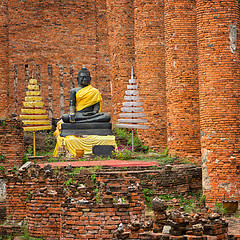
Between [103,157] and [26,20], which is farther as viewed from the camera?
[26,20]

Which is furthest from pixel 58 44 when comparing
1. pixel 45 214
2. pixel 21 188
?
pixel 45 214

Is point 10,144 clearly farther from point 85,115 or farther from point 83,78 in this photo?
point 83,78

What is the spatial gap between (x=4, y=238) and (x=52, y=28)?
15.1 metres

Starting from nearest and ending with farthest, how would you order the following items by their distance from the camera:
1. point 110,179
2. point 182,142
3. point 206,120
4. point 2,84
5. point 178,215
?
point 178,215
point 110,179
point 206,120
point 182,142
point 2,84

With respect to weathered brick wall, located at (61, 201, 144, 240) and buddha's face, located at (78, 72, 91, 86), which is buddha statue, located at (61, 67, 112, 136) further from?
weathered brick wall, located at (61, 201, 144, 240)

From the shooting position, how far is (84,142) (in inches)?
712

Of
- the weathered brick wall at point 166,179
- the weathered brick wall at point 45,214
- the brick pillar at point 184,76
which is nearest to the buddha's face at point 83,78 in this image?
the brick pillar at point 184,76

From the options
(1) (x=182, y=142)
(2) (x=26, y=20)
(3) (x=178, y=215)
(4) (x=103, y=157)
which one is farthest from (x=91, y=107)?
(3) (x=178, y=215)

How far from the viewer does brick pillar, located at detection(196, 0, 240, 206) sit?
13.4 m

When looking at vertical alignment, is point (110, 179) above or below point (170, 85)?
below

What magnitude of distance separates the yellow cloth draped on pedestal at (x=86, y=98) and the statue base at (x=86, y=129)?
30.0 inches

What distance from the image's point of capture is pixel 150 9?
67.6 ft

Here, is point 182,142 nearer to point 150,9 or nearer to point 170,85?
point 170,85

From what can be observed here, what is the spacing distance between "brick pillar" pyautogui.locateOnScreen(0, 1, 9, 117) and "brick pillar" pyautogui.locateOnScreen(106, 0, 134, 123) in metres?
5.12
